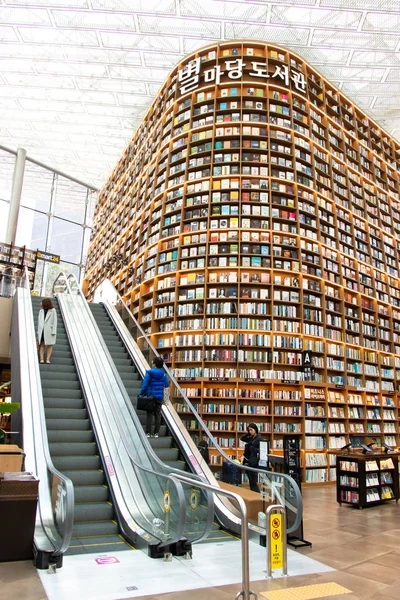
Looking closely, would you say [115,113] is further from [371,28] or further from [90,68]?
[371,28]

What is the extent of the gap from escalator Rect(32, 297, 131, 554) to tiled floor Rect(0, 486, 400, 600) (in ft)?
1.69

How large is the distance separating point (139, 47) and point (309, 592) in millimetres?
12397

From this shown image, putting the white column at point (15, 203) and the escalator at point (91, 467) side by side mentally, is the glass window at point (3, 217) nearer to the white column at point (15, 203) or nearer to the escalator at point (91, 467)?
the white column at point (15, 203)

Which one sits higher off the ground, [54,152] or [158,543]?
[54,152]

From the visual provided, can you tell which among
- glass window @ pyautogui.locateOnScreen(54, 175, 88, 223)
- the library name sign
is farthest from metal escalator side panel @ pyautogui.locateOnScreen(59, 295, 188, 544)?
glass window @ pyautogui.locateOnScreen(54, 175, 88, 223)

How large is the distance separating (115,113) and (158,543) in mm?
14258

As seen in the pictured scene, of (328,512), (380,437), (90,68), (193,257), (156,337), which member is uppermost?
(90,68)

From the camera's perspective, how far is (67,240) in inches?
766

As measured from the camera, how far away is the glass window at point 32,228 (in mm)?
18391

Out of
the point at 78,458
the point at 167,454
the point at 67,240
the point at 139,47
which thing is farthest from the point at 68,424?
the point at 67,240

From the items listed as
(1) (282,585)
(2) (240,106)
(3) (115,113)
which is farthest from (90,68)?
(1) (282,585)

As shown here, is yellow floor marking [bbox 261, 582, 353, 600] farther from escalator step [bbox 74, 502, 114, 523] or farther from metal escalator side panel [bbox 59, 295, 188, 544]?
escalator step [bbox 74, 502, 114, 523]

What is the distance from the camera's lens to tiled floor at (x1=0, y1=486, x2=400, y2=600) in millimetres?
3078

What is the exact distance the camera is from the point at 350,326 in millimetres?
9922
